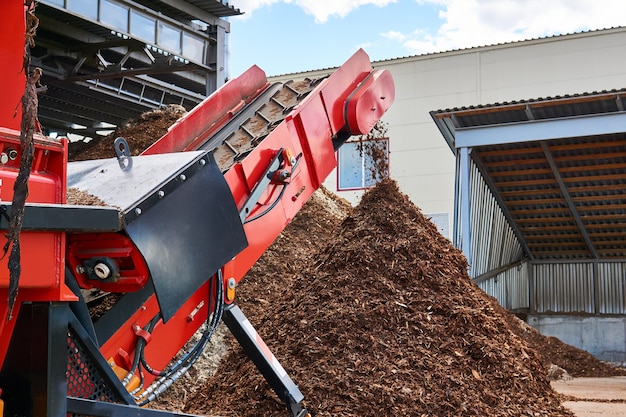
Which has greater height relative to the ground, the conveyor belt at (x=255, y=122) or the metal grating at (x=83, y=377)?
the conveyor belt at (x=255, y=122)

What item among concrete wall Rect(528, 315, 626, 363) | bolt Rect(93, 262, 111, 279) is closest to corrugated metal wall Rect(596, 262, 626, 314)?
concrete wall Rect(528, 315, 626, 363)

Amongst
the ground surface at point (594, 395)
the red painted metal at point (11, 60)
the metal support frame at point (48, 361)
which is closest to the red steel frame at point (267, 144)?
the metal support frame at point (48, 361)

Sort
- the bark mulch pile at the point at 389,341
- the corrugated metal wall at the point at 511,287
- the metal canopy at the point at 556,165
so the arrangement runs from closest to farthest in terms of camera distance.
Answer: the bark mulch pile at the point at 389,341
the metal canopy at the point at 556,165
the corrugated metal wall at the point at 511,287

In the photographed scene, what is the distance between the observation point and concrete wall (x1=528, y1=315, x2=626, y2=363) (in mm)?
15090

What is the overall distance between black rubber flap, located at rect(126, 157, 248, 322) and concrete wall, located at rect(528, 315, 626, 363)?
13701 mm

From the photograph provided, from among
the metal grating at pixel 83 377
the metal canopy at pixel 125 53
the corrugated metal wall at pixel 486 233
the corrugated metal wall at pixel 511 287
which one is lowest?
the metal grating at pixel 83 377

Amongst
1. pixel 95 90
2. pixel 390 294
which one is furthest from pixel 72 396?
pixel 95 90

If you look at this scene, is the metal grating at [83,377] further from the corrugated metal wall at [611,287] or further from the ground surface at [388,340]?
the corrugated metal wall at [611,287]

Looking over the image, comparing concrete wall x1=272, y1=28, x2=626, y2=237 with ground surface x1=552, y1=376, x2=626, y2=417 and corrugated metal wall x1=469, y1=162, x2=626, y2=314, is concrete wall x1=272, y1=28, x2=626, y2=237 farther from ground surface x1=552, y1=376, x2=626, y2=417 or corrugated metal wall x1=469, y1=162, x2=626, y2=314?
ground surface x1=552, y1=376, x2=626, y2=417

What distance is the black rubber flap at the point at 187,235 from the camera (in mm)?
2832

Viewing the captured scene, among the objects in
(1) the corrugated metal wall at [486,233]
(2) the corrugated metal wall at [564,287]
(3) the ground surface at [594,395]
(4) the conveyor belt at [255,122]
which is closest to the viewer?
(4) the conveyor belt at [255,122]

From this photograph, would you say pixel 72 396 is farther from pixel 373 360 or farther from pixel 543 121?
pixel 543 121

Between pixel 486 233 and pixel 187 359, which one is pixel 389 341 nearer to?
pixel 187 359

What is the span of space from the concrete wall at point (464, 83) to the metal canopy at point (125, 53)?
545 cm
